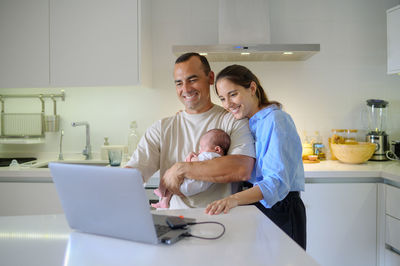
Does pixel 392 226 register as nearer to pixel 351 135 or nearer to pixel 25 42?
pixel 351 135

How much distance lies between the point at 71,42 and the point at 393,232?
108 inches

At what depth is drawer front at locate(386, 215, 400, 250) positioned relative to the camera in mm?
2365

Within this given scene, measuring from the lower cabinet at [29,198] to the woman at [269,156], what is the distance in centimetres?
162

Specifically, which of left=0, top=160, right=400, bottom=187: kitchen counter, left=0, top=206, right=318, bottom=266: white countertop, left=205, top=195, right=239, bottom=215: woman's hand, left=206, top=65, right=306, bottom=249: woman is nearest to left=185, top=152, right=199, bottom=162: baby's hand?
left=206, top=65, right=306, bottom=249: woman

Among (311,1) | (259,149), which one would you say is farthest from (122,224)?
(311,1)

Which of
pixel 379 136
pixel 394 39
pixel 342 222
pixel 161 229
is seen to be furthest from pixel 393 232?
pixel 161 229

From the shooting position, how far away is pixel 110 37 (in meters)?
2.77

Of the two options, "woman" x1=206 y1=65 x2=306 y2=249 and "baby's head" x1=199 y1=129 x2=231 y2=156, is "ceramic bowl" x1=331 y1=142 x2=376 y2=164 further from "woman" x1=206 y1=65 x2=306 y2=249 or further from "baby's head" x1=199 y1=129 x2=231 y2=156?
"baby's head" x1=199 y1=129 x2=231 y2=156

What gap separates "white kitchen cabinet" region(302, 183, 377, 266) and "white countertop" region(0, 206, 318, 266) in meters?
1.48

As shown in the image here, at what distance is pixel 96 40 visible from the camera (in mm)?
2783

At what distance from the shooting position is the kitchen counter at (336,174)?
2.47 metres

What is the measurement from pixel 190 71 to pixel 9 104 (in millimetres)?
2305

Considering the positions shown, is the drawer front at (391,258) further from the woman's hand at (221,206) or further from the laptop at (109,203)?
the laptop at (109,203)

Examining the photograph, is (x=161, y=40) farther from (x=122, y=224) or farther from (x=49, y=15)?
(x=122, y=224)
